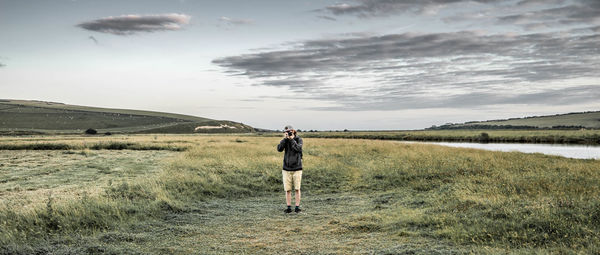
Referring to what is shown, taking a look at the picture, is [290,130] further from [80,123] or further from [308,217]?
[80,123]

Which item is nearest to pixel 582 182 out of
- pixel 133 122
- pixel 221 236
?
pixel 221 236

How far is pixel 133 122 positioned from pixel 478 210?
200m

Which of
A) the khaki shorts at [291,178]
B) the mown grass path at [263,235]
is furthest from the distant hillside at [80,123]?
the khaki shorts at [291,178]

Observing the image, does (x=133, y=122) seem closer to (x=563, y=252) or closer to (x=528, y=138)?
(x=528, y=138)

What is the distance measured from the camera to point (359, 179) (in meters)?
20.0

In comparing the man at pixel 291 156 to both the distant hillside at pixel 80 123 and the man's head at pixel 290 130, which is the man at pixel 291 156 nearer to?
the man's head at pixel 290 130

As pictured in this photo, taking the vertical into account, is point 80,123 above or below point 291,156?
above

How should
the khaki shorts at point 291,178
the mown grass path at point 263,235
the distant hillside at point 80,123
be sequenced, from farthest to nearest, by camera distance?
1. the distant hillside at point 80,123
2. the khaki shorts at point 291,178
3. the mown grass path at point 263,235

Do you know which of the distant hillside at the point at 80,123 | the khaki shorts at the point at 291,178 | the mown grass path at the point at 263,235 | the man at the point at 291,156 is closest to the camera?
the mown grass path at the point at 263,235

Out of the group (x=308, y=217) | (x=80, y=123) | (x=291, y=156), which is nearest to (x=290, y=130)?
(x=291, y=156)

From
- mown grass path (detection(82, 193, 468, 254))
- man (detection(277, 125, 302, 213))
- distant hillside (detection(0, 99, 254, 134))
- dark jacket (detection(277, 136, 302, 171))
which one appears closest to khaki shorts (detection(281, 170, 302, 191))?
man (detection(277, 125, 302, 213))

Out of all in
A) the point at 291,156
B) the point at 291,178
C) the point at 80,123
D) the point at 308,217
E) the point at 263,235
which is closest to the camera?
the point at 263,235

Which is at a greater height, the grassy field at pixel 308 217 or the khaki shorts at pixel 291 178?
the khaki shorts at pixel 291 178

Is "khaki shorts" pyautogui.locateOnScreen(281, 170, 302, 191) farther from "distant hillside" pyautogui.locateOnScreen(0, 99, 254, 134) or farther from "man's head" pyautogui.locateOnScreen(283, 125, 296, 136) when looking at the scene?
"distant hillside" pyautogui.locateOnScreen(0, 99, 254, 134)
